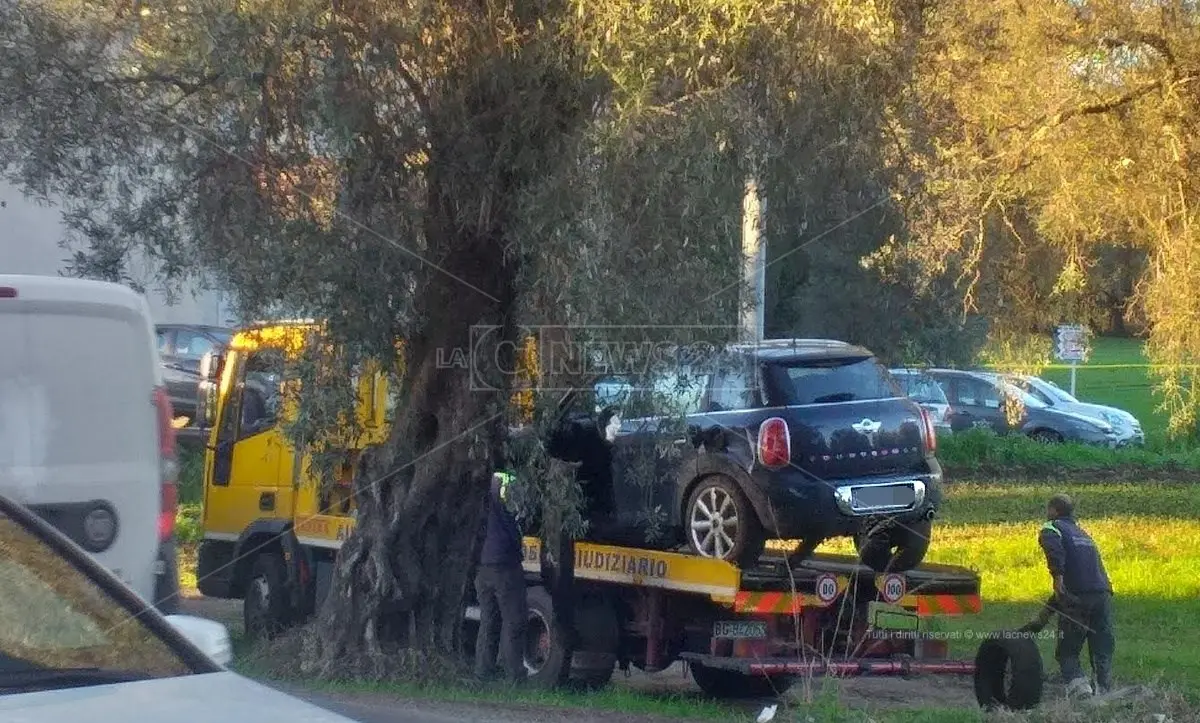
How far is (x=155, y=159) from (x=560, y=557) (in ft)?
12.7

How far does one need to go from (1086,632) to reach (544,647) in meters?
3.89

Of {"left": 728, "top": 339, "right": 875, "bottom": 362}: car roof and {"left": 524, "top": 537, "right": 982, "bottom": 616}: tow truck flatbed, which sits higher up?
{"left": 728, "top": 339, "right": 875, "bottom": 362}: car roof

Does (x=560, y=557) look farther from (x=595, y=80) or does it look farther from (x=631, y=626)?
(x=595, y=80)

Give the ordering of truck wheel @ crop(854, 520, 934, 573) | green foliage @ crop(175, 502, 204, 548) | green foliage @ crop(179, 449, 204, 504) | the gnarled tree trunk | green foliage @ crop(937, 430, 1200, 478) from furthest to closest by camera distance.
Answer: green foliage @ crop(937, 430, 1200, 478) < green foliage @ crop(179, 449, 204, 504) < green foliage @ crop(175, 502, 204, 548) < truck wheel @ crop(854, 520, 934, 573) < the gnarled tree trunk

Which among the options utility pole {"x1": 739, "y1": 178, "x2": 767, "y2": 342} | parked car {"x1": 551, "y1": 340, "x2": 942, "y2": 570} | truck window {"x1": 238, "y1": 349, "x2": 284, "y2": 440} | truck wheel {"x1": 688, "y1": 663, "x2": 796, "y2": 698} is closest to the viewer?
utility pole {"x1": 739, "y1": 178, "x2": 767, "y2": 342}

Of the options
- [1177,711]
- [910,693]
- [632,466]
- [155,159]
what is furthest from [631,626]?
[155,159]

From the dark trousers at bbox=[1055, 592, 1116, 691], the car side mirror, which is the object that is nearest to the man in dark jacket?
the dark trousers at bbox=[1055, 592, 1116, 691]

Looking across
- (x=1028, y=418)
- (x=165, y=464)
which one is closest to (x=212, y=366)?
(x=165, y=464)

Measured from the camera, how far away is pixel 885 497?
10570 mm

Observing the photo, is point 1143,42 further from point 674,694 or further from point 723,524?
point 674,694

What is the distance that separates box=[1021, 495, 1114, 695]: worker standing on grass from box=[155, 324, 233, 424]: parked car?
47.3 ft

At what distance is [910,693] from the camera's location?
11742 millimetres

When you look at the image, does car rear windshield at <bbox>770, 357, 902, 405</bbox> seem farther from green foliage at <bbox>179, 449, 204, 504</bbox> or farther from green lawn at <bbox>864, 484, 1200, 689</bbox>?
green foliage at <bbox>179, 449, 204, 504</bbox>

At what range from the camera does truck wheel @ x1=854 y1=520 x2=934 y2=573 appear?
10883 millimetres
